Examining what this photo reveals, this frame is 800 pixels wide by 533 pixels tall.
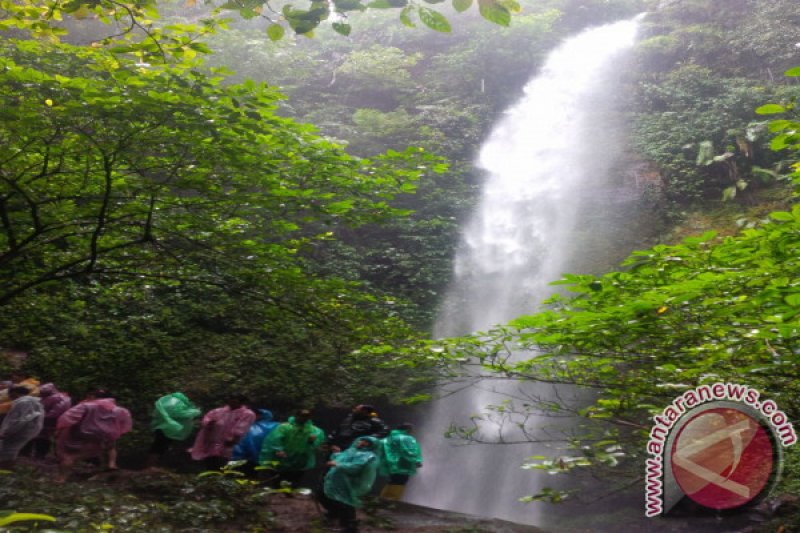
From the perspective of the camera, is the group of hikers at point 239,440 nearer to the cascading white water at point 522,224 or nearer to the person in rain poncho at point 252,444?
the person in rain poncho at point 252,444

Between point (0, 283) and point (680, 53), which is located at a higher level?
point (680, 53)

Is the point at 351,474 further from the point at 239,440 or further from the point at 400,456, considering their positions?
the point at 239,440

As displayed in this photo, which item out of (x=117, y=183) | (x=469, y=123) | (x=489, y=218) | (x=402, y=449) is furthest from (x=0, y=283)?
(x=469, y=123)

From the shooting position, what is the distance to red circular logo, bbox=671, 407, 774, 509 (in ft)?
12.0

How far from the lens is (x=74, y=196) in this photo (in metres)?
5.79

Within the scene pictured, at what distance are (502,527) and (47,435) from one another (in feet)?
21.7

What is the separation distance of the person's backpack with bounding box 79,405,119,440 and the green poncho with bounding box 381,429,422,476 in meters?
3.77

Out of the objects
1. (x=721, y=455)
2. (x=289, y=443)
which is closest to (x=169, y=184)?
(x=289, y=443)

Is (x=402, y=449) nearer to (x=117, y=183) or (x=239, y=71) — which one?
(x=117, y=183)

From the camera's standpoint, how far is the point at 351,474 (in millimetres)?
6238

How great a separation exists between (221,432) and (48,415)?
2.48 metres

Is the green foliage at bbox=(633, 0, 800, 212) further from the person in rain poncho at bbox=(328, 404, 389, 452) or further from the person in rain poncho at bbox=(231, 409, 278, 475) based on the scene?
the person in rain poncho at bbox=(231, 409, 278, 475)

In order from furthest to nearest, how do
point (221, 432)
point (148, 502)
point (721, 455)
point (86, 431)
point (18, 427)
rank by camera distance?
point (221, 432)
point (86, 431)
point (18, 427)
point (148, 502)
point (721, 455)

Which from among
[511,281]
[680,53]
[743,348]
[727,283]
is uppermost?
[680,53]
